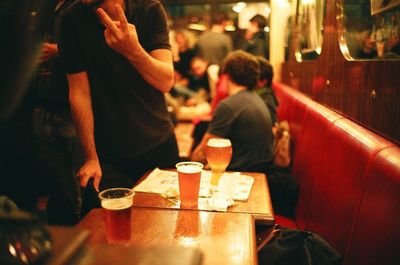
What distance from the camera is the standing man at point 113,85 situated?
171cm

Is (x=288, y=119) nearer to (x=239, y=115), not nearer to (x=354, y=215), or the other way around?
(x=239, y=115)

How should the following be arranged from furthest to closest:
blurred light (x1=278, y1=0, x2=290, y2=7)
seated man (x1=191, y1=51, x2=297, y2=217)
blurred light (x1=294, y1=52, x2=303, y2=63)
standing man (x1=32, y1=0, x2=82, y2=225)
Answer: blurred light (x1=278, y1=0, x2=290, y2=7) → blurred light (x1=294, y1=52, x2=303, y2=63) → seated man (x1=191, y1=51, x2=297, y2=217) → standing man (x1=32, y1=0, x2=82, y2=225)

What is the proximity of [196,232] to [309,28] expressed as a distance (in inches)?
113

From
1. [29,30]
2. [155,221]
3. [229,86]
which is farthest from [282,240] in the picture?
[229,86]

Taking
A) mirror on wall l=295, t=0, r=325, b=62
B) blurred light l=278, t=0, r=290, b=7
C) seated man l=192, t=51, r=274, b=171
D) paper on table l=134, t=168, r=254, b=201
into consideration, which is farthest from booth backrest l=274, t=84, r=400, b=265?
blurred light l=278, t=0, r=290, b=7

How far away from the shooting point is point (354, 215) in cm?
153

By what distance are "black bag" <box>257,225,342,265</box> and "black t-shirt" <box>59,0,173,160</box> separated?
2.38ft

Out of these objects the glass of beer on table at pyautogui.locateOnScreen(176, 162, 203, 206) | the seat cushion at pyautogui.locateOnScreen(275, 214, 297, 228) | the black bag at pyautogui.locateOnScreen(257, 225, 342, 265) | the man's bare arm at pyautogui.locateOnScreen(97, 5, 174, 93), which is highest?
the man's bare arm at pyautogui.locateOnScreen(97, 5, 174, 93)

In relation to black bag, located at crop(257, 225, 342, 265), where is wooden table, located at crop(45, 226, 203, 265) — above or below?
above

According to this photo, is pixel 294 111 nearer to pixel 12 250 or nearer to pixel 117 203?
pixel 117 203

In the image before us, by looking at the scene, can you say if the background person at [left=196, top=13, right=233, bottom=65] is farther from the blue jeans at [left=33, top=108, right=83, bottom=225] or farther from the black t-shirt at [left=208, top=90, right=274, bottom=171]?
the blue jeans at [left=33, top=108, right=83, bottom=225]

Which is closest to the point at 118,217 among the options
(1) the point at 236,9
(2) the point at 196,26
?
(1) the point at 236,9

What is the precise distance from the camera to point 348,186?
65.8 inches

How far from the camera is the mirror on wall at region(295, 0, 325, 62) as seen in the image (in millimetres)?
2992
